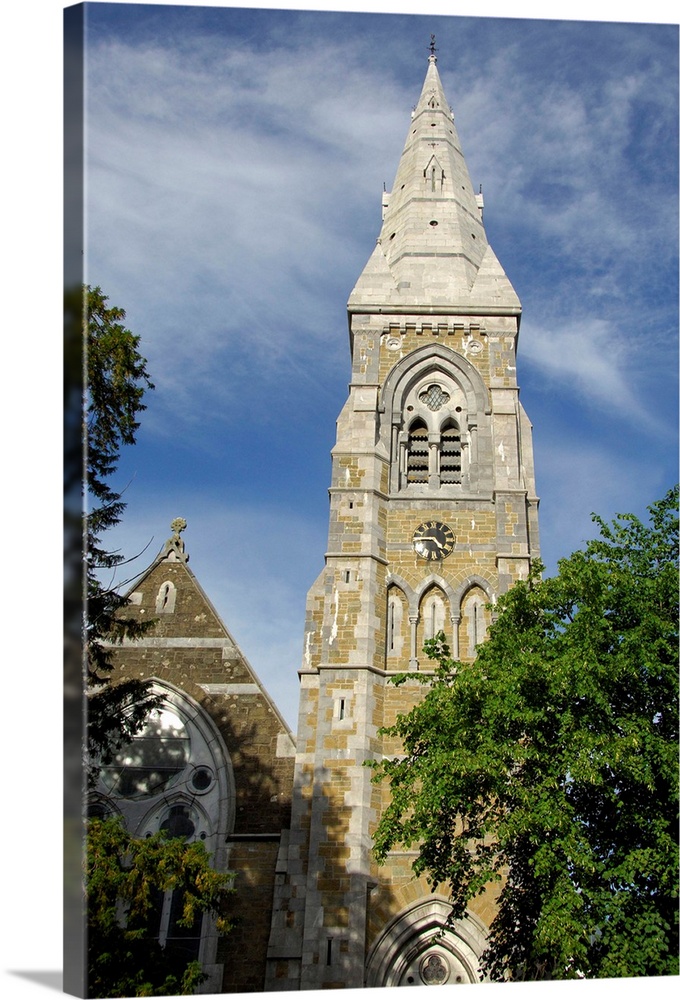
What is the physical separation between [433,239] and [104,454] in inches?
591

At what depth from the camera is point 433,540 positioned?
20.9 metres

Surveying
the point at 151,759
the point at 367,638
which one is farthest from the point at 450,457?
the point at 151,759

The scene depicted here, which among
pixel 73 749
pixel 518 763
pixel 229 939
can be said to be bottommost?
pixel 229 939

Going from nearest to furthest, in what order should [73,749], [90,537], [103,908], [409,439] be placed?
1. [73,749]
2. [103,908]
3. [90,537]
4. [409,439]

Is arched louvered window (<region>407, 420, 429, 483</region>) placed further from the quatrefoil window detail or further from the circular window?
the circular window

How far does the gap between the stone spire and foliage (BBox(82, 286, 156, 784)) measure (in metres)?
11.3

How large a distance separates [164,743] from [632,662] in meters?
9.75

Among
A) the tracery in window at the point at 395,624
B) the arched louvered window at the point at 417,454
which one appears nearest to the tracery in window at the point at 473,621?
the tracery in window at the point at 395,624

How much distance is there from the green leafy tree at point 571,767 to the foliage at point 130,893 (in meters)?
2.59

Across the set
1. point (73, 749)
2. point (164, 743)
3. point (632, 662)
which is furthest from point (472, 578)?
point (73, 749)

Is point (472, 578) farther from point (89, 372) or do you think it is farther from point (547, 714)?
point (89, 372)

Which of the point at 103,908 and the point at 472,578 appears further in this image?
the point at 472,578

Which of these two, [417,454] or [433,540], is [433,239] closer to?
[417,454]

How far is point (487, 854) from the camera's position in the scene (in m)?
13.1
